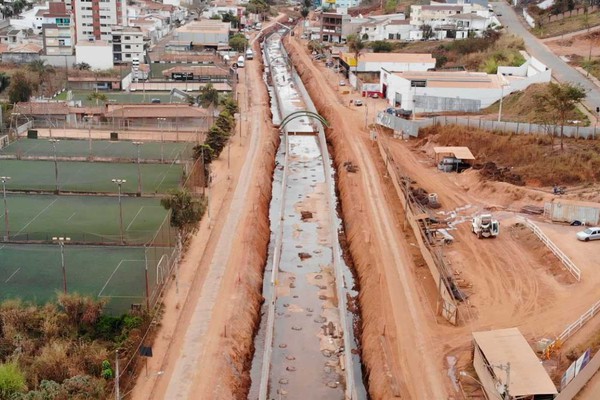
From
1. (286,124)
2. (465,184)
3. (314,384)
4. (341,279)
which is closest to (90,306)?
(314,384)

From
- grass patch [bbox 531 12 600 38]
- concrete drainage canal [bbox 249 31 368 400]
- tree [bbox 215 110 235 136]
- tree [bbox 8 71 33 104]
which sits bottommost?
concrete drainage canal [bbox 249 31 368 400]

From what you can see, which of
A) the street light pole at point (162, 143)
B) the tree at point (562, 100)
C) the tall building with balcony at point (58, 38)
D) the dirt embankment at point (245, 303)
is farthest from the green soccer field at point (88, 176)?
the tall building with balcony at point (58, 38)

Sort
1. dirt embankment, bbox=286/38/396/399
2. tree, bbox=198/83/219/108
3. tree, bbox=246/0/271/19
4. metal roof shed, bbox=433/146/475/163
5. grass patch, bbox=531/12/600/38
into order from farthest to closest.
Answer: tree, bbox=246/0/271/19
grass patch, bbox=531/12/600/38
tree, bbox=198/83/219/108
metal roof shed, bbox=433/146/475/163
dirt embankment, bbox=286/38/396/399

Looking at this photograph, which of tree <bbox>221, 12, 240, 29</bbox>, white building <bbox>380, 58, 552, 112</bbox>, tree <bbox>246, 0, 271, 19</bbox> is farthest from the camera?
tree <bbox>246, 0, 271, 19</bbox>

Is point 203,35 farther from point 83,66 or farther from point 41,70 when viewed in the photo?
point 41,70

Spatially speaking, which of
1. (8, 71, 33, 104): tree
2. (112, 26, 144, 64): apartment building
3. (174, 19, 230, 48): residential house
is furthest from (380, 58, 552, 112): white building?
(174, 19, 230, 48): residential house

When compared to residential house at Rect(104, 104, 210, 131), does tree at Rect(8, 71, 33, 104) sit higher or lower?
higher

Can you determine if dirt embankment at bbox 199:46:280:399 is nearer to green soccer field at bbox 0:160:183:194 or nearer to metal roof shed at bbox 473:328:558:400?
green soccer field at bbox 0:160:183:194
